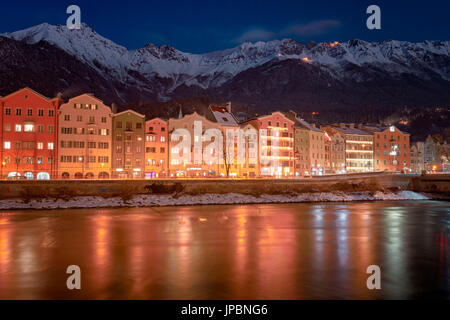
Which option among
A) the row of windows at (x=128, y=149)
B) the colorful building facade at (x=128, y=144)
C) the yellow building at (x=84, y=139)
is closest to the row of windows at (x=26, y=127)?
the yellow building at (x=84, y=139)

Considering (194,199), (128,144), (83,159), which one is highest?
(128,144)

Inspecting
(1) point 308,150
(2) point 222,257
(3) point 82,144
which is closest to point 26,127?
(3) point 82,144

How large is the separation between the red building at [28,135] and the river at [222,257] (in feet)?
122

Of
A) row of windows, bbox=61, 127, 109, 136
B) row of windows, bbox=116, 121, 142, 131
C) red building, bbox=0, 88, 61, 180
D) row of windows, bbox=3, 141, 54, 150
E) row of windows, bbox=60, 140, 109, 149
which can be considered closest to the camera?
red building, bbox=0, 88, 61, 180

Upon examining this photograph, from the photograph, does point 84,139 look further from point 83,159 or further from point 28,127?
point 28,127

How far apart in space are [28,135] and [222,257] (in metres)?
66.8

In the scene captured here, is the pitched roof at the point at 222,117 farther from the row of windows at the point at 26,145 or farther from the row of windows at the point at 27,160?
the row of windows at the point at 27,160

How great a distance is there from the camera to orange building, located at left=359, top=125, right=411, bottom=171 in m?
125

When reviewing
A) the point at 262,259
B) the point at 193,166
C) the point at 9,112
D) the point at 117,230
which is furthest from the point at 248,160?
the point at 262,259

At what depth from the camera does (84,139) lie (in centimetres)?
7906

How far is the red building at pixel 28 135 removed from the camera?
239ft

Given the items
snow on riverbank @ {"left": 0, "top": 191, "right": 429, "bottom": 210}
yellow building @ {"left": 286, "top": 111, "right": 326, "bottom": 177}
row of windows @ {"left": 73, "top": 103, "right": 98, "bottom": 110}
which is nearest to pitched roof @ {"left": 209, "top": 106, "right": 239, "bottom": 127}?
yellow building @ {"left": 286, "top": 111, "right": 326, "bottom": 177}

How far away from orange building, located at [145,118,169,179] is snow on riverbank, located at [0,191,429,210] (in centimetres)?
2709

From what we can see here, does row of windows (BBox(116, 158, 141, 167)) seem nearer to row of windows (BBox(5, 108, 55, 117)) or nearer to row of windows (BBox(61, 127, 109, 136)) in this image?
row of windows (BBox(61, 127, 109, 136))
